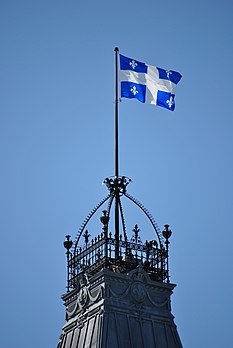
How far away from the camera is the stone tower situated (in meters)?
65.6

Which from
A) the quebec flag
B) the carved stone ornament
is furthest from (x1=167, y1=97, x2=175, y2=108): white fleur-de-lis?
the carved stone ornament

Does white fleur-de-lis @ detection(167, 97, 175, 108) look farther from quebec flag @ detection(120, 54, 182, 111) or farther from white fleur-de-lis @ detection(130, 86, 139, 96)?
white fleur-de-lis @ detection(130, 86, 139, 96)

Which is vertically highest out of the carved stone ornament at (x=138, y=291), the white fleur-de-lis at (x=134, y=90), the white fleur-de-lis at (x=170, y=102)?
the white fleur-de-lis at (x=134, y=90)

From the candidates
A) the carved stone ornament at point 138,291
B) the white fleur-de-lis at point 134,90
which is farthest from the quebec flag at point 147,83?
the carved stone ornament at point 138,291

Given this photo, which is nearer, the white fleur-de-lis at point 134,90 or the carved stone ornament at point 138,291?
the carved stone ornament at point 138,291

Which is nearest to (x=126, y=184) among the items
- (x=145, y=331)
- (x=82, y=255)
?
(x=82, y=255)

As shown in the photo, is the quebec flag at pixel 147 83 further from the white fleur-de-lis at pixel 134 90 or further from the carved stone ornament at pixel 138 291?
the carved stone ornament at pixel 138 291

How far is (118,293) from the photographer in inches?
2621

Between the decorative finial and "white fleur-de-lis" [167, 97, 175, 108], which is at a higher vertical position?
"white fleur-de-lis" [167, 97, 175, 108]

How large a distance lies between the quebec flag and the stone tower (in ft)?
23.4

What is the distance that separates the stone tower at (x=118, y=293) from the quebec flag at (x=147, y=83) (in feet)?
23.4

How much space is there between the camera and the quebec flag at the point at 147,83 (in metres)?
75.2

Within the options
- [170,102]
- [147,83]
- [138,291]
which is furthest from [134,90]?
[138,291]

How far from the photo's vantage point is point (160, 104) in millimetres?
75500
